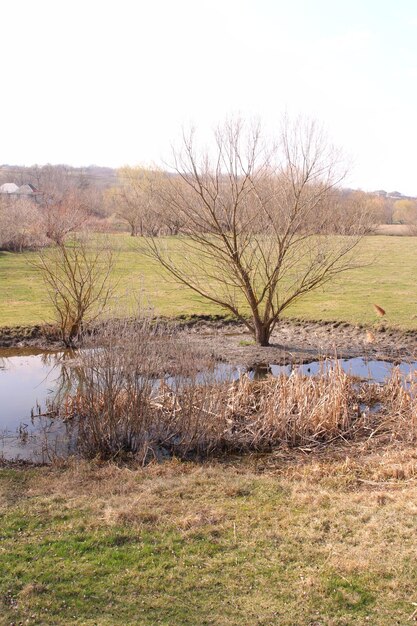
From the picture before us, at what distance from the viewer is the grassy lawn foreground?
5.07 m

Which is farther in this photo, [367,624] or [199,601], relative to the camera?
[199,601]

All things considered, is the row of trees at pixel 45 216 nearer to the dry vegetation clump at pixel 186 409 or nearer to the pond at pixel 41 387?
the pond at pixel 41 387

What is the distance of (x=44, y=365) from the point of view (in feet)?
50.5

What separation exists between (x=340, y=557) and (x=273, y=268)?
10.7m

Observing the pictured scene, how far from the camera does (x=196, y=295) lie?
23.4 m

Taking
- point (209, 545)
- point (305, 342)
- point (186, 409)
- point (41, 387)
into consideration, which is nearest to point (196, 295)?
point (305, 342)

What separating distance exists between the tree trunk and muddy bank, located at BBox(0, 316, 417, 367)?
213mm

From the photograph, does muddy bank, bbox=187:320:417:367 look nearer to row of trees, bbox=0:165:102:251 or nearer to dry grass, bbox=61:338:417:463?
dry grass, bbox=61:338:417:463

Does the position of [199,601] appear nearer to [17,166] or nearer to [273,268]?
[273,268]

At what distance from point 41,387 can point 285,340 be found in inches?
277

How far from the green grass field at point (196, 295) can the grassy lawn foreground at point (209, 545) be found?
6.70 metres

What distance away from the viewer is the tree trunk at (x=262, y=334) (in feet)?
55.2

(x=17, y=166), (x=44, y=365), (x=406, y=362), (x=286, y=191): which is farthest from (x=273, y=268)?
(x=17, y=166)

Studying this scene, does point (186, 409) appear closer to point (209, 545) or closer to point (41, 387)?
point (209, 545)
